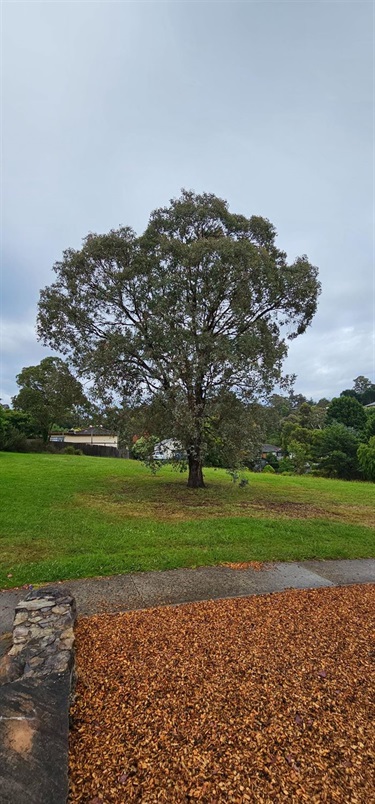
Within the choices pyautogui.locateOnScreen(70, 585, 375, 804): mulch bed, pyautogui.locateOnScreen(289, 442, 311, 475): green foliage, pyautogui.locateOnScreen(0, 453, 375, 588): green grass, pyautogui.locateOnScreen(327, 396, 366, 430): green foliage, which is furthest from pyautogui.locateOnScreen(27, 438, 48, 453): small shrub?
pyautogui.locateOnScreen(70, 585, 375, 804): mulch bed

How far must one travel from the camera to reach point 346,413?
39.5m

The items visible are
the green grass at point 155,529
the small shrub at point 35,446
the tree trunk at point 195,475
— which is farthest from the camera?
the small shrub at point 35,446

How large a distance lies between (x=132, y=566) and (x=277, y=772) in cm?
310

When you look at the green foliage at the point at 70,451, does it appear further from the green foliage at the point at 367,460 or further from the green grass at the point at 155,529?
the green foliage at the point at 367,460

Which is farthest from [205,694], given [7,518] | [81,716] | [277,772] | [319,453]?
[319,453]

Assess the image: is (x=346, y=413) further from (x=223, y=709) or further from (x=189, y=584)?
(x=223, y=709)

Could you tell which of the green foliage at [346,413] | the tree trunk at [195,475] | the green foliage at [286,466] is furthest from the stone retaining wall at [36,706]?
the green foliage at [346,413]

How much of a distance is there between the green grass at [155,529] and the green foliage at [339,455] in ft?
49.3

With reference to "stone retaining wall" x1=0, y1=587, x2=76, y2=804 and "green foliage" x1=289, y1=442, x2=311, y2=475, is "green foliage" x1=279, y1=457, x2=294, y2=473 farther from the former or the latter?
"stone retaining wall" x1=0, y1=587, x2=76, y2=804

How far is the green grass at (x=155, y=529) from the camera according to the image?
495 centimetres

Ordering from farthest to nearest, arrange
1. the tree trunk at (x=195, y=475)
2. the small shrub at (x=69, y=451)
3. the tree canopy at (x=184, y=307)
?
the small shrub at (x=69, y=451), the tree trunk at (x=195, y=475), the tree canopy at (x=184, y=307)

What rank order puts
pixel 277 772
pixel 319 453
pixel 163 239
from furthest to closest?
pixel 319 453 → pixel 163 239 → pixel 277 772

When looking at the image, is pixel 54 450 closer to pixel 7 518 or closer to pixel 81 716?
pixel 7 518

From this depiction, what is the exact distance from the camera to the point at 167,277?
9773 millimetres
